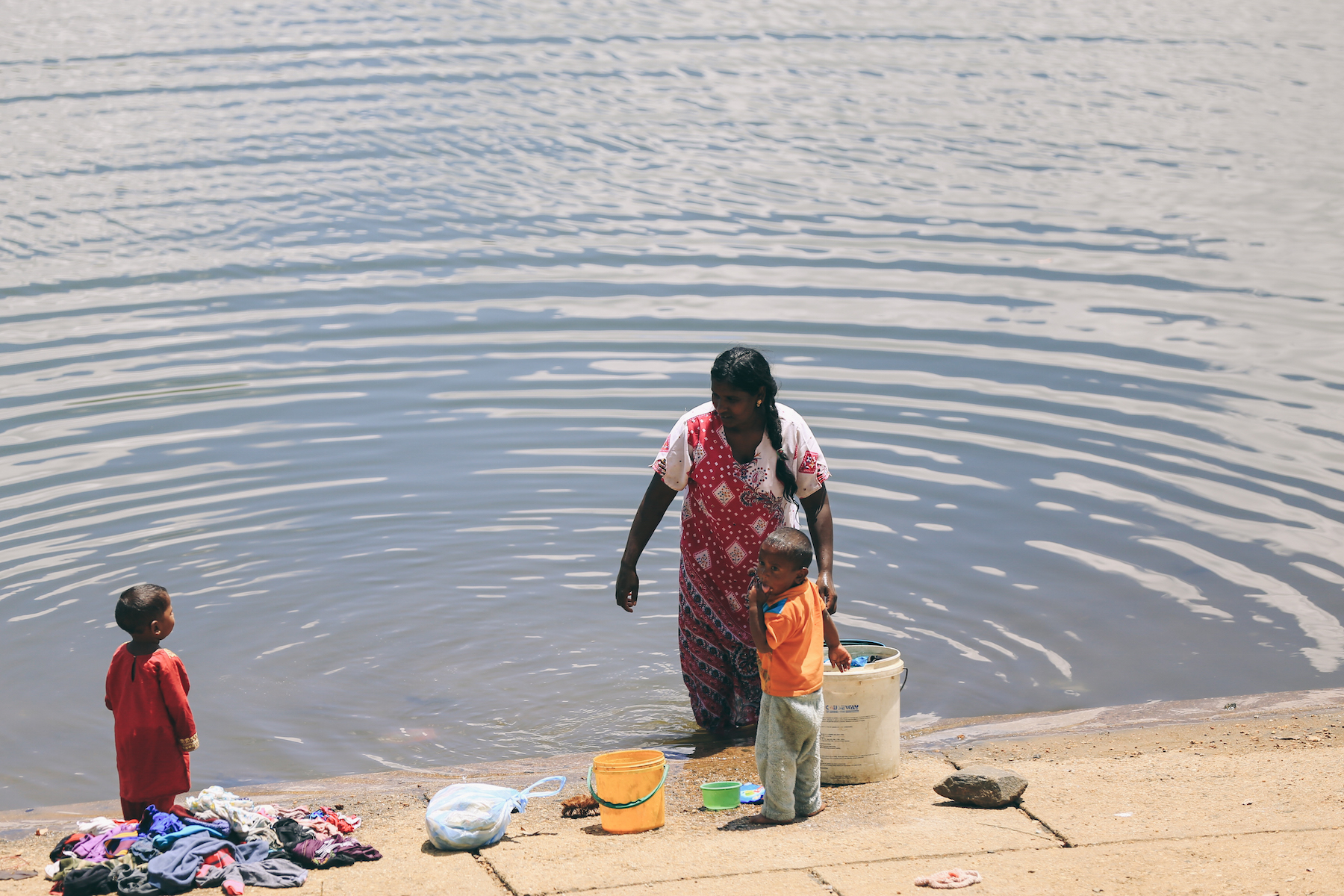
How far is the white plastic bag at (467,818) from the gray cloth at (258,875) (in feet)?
1.72

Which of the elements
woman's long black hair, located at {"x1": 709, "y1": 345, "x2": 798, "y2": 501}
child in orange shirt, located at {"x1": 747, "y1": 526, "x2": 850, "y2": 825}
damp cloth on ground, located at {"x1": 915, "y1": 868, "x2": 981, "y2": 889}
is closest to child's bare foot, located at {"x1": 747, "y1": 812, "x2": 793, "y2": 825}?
child in orange shirt, located at {"x1": 747, "y1": 526, "x2": 850, "y2": 825}

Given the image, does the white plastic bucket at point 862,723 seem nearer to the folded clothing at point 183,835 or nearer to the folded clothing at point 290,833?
the folded clothing at point 290,833

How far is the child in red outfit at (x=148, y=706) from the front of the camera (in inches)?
204

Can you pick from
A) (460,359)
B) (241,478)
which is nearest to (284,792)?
(241,478)

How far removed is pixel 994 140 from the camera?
22141 mm

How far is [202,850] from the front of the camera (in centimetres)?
513

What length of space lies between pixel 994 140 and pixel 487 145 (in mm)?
7963

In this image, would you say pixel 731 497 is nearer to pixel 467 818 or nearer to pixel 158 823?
pixel 467 818

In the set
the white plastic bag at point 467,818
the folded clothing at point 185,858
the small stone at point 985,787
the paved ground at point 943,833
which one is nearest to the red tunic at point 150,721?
the folded clothing at point 185,858

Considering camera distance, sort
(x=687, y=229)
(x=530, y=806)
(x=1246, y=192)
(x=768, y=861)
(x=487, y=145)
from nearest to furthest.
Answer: (x=768, y=861)
(x=530, y=806)
(x=687, y=229)
(x=1246, y=192)
(x=487, y=145)

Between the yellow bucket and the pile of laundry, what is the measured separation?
2.91 ft

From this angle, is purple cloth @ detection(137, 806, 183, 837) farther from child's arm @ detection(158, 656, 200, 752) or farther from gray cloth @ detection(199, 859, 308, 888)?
gray cloth @ detection(199, 859, 308, 888)

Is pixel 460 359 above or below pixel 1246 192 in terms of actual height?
below

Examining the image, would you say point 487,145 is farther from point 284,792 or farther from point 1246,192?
point 284,792
